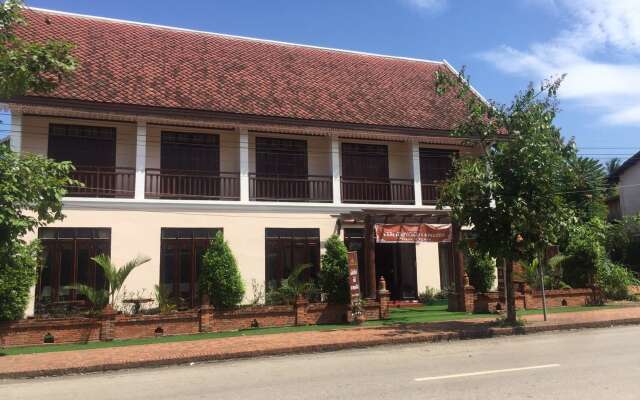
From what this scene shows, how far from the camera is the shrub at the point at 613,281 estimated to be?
18734mm

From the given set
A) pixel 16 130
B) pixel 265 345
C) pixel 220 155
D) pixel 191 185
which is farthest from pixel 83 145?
pixel 265 345

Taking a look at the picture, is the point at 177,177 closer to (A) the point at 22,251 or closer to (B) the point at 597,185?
(A) the point at 22,251

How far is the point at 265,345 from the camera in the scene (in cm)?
1142

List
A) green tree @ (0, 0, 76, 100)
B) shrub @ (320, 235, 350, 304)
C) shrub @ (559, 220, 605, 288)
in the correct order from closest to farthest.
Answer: green tree @ (0, 0, 76, 100), shrub @ (320, 235, 350, 304), shrub @ (559, 220, 605, 288)

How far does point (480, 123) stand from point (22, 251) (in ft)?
36.4

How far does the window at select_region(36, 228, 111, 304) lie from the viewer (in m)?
15.0

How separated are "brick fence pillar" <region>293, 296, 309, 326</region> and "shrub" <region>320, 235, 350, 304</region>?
0.88 m

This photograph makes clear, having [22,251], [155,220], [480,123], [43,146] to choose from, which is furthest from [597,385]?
[43,146]

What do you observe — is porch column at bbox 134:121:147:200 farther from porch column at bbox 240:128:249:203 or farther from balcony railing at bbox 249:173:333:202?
balcony railing at bbox 249:173:333:202

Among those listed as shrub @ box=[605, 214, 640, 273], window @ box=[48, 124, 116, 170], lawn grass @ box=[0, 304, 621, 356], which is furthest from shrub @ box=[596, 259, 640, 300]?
window @ box=[48, 124, 116, 170]

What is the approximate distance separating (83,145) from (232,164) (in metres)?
4.51

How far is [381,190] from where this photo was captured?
1992 cm

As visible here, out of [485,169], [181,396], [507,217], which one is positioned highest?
[485,169]

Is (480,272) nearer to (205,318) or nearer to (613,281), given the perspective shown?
(613,281)
